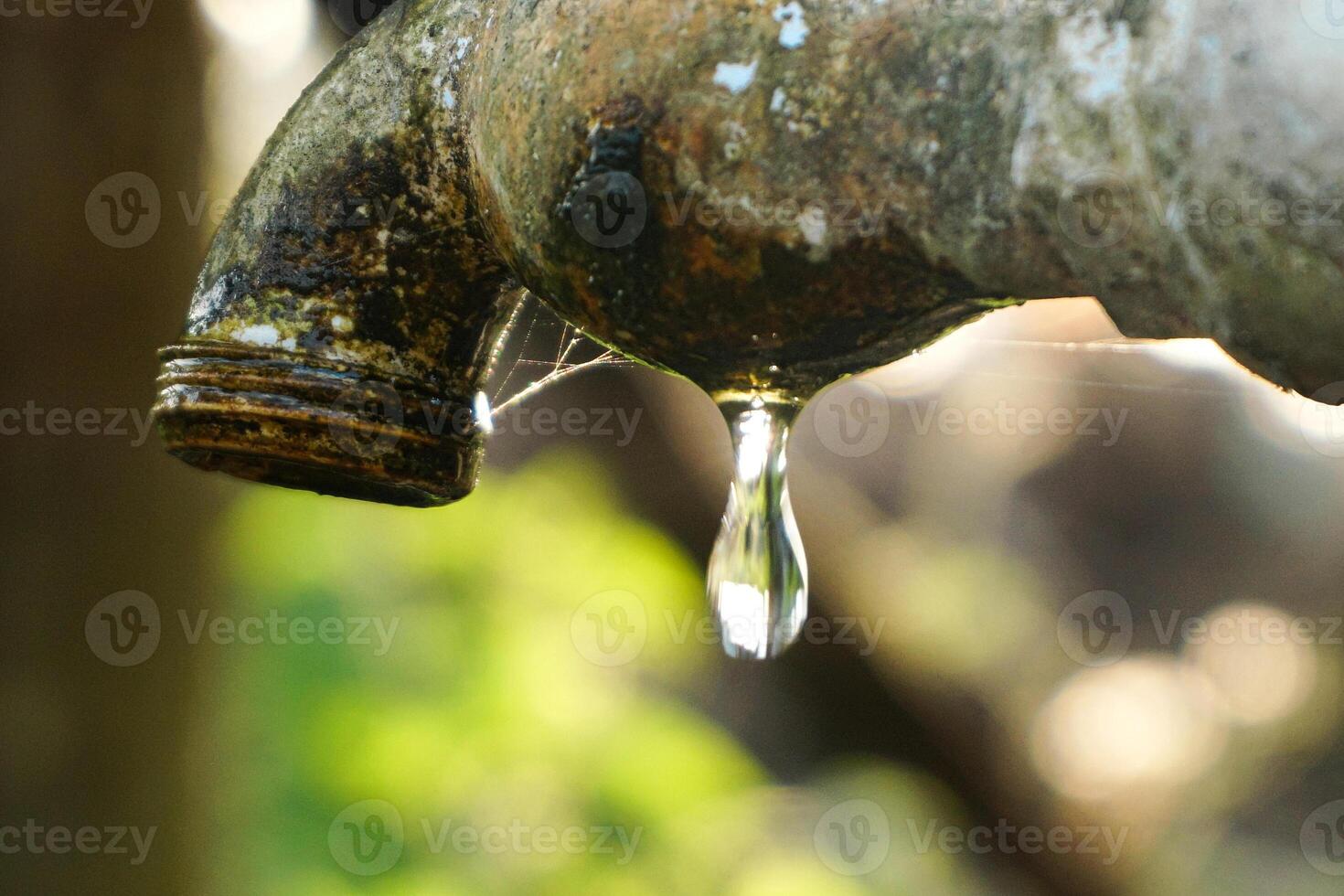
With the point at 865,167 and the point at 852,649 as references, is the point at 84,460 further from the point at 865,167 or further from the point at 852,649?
the point at 852,649

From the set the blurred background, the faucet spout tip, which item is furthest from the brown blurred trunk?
the faucet spout tip

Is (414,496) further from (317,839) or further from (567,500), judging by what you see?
(567,500)

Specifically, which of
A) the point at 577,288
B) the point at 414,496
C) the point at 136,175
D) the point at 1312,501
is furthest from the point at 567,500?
the point at 577,288

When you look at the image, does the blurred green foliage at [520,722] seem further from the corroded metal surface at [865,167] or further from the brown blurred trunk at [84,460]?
the corroded metal surface at [865,167]

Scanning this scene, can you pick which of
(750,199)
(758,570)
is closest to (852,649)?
(758,570)

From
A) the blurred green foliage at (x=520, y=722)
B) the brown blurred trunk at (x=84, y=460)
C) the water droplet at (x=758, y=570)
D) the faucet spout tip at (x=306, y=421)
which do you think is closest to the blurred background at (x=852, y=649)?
the blurred green foliage at (x=520, y=722)

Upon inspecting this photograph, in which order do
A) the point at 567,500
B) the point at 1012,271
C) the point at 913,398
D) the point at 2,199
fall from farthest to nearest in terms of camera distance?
the point at 567,500
the point at 913,398
the point at 2,199
the point at 1012,271
